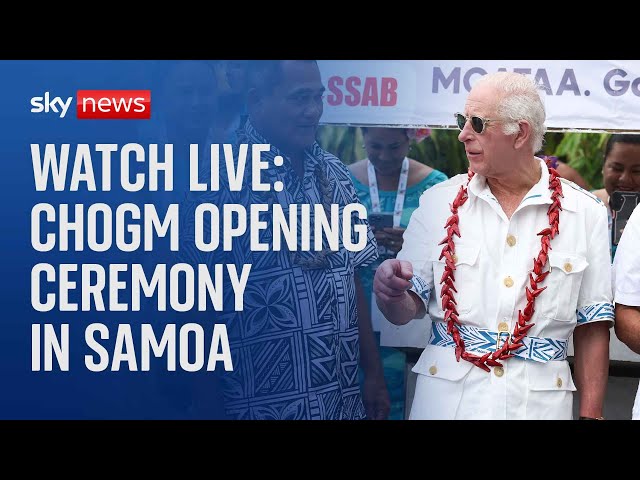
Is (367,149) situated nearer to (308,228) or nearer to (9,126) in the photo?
(308,228)

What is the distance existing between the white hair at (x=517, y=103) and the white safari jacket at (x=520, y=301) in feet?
0.79

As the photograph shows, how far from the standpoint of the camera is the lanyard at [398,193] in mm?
4812

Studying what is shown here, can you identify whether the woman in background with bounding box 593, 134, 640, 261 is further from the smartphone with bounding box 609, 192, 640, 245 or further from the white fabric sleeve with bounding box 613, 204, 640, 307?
the white fabric sleeve with bounding box 613, 204, 640, 307

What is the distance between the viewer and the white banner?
4.80 m

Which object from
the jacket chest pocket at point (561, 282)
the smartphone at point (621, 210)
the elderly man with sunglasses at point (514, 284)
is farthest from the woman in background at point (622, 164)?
the jacket chest pocket at point (561, 282)

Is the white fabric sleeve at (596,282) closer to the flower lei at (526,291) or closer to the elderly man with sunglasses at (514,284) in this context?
the elderly man with sunglasses at (514,284)

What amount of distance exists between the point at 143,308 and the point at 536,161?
1.90 meters

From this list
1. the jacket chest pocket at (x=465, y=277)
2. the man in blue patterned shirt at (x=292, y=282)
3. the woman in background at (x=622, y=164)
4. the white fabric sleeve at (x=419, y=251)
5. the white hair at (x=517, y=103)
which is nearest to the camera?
the white hair at (x=517, y=103)

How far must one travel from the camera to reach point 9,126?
4.79 m

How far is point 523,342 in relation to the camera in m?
4.23

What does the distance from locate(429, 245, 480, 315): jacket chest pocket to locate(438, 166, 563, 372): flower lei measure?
0.02 metres

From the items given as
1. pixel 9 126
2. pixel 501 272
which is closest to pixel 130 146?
pixel 9 126

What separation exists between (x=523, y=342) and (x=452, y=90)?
1324 mm

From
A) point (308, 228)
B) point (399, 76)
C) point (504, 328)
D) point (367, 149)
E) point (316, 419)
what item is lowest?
point (316, 419)
